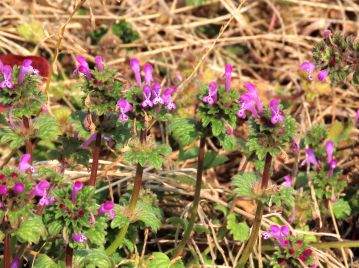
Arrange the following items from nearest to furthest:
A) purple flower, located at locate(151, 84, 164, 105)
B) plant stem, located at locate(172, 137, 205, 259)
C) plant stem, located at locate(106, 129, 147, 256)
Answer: purple flower, located at locate(151, 84, 164, 105) < plant stem, located at locate(106, 129, 147, 256) < plant stem, located at locate(172, 137, 205, 259)

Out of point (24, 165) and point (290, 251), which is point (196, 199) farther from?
point (24, 165)

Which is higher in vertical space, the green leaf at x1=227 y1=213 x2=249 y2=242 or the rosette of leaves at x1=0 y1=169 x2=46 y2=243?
the rosette of leaves at x1=0 y1=169 x2=46 y2=243

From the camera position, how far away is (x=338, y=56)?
2949 millimetres

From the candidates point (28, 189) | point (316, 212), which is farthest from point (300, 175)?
point (28, 189)

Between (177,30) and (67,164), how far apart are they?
2.69 metres

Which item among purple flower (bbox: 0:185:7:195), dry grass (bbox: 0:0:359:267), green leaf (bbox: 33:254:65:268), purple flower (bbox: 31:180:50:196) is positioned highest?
dry grass (bbox: 0:0:359:267)

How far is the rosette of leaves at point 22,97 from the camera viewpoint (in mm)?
2631

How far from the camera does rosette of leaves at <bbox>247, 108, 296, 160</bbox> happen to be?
2.75 m

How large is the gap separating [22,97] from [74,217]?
0.53m

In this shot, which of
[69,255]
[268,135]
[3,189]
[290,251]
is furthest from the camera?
[290,251]

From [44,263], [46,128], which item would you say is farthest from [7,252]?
[46,128]

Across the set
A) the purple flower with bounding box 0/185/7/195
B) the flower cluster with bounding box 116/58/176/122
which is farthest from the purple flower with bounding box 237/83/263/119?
the purple flower with bounding box 0/185/7/195

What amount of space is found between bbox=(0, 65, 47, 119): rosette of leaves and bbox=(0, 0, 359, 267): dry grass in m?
1.92

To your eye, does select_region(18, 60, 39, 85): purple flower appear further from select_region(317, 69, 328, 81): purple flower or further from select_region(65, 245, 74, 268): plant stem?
select_region(317, 69, 328, 81): purple flower
